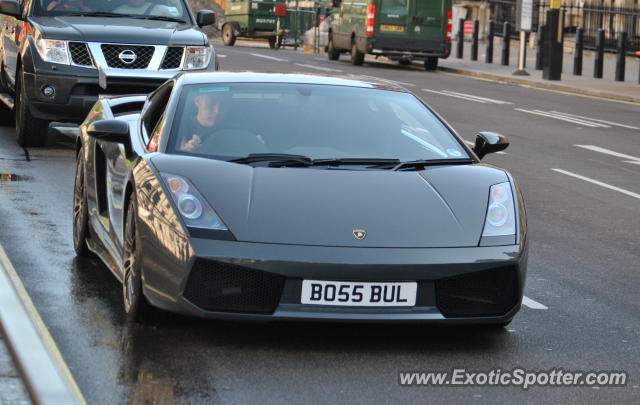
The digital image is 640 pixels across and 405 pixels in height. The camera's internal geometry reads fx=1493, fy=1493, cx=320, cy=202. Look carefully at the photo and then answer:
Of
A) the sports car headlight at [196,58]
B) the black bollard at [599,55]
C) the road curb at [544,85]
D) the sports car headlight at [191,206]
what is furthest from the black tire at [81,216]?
the black bollard at [599,55]

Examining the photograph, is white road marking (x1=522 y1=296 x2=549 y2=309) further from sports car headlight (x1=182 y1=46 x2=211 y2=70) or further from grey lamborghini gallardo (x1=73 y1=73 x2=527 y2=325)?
sports car headlight (x1=182 y1=46 x2=211 y2=70)

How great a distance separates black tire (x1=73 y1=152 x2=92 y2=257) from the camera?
8.46m

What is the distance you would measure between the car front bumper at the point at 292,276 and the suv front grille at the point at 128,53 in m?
8.72

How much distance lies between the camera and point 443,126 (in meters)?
7.82

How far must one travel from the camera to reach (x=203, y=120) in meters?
7.46

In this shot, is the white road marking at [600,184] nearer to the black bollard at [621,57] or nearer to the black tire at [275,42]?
the black bollard at [621,57]

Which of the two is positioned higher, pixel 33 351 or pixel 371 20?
pixel 33 351

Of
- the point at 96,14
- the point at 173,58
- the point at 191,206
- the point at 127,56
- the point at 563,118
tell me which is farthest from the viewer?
the point at 563,118

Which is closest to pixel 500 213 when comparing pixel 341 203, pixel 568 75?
pixel 341 203

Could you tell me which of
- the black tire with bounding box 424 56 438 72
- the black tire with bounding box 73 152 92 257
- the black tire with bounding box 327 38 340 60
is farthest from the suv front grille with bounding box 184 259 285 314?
the black tire with bounding box 327 38 340 60

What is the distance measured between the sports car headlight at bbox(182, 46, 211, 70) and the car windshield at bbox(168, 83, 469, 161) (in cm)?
749

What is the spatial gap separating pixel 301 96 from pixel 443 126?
0.76 m

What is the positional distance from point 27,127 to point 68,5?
1538mm

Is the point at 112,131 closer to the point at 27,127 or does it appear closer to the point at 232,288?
the point at 232,288
